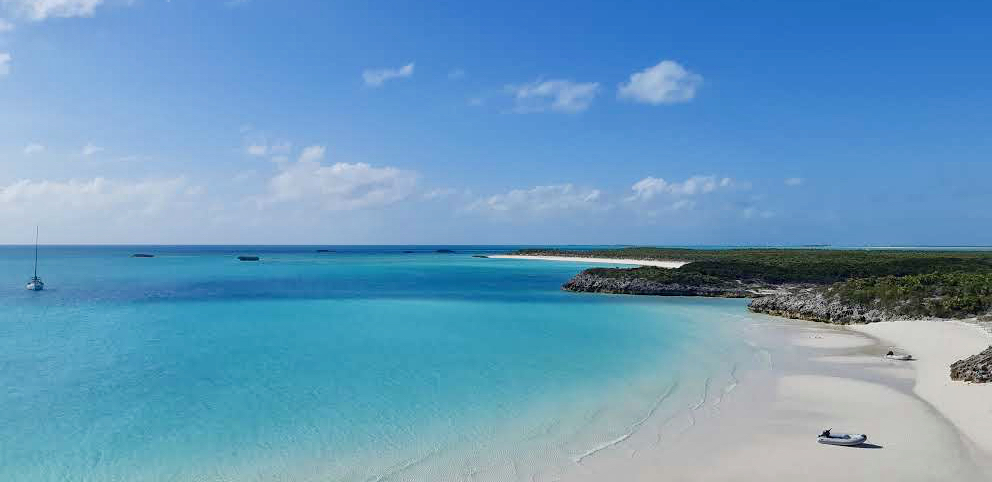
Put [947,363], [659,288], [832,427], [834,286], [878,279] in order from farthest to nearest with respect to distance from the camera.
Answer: [659,288], [878,279], [834,286], [947,363], [832,427]

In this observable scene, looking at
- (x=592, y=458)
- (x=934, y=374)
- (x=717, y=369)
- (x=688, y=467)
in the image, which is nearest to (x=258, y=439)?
(x=592, y=458)

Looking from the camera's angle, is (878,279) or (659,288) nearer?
(878,279)

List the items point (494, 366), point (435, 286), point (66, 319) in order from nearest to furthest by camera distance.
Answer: point (494, 366)
point (66, 319)
point (435, 286)

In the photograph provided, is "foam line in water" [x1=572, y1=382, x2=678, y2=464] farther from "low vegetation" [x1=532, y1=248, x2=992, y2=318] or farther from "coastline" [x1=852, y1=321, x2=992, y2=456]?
"low vegetation" [x1=532, y1=248, x2=992, y2=318]

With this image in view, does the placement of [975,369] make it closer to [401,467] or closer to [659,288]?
[401,467]

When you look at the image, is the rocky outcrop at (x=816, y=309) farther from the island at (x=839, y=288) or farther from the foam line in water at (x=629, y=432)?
the foam line in water at (x=629, y=432)

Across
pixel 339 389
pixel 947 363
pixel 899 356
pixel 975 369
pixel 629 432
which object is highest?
pixel 975 369

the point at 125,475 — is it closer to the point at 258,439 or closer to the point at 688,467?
the point at 258,439

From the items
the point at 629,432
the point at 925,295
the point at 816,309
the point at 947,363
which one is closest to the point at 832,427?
the point at 629,432
